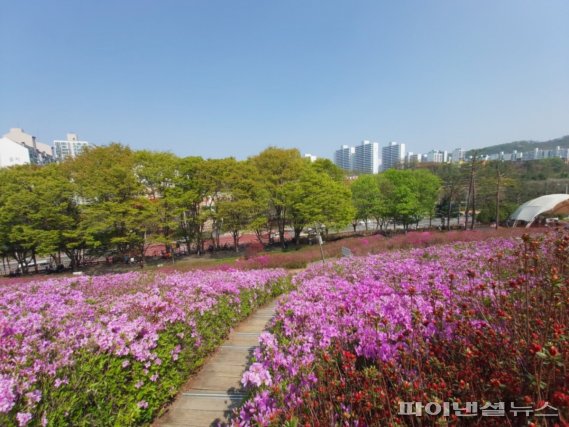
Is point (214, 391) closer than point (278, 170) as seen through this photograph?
Yes

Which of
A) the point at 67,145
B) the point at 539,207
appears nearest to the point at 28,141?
the point at 67,145

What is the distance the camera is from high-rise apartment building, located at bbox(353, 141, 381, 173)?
569 ft

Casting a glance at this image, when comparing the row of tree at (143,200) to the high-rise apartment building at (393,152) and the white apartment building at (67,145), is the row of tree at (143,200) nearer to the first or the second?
the white apartment building at (67,145)

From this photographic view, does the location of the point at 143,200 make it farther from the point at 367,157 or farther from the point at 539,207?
the point at 367,157

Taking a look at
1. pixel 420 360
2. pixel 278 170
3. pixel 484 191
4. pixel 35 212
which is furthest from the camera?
pixel 484 191

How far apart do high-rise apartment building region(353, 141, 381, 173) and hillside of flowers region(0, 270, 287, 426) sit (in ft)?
577

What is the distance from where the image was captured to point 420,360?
7.39 feet

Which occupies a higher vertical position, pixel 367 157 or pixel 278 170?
pixel 367 157

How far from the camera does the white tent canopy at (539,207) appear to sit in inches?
1292

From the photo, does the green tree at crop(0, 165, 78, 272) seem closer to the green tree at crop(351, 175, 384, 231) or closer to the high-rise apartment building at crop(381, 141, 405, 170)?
the green tree at crop(351, 175, 384, 231)

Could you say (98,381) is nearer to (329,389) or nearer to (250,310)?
(329,389)

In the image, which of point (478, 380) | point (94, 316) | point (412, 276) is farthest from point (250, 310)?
point (478, 380)

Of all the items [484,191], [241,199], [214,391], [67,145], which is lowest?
[214,391]

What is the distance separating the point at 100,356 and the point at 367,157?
188 meters
